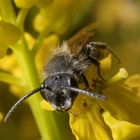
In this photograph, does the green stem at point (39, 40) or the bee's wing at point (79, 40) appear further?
the green stem at point (39, 40)

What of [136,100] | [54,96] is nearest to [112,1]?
[136,100]

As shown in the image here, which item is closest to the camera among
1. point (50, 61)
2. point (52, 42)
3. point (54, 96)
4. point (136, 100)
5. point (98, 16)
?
point (54, 96)

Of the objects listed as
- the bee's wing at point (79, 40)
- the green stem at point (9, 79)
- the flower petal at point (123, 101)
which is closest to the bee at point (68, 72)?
the bee's wing at point (79, 40)

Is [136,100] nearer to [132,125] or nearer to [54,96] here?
[132,125]

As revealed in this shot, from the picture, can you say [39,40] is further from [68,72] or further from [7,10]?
[68,72]

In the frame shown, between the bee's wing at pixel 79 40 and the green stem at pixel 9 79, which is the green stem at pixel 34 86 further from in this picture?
→ the bee's wing at pixel 79 40

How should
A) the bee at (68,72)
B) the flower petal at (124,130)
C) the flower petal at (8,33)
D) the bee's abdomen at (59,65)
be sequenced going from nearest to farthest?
the bee at (68,72), the bee's abdomen at (59,65), the flower petal at (8,33), the flower petal at (124,130)

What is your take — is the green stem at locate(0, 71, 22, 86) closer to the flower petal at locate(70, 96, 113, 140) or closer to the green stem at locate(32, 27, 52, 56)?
the green stem at locate(32, 27, 52, 56)

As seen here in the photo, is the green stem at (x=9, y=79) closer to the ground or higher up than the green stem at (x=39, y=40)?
closer to the ground
